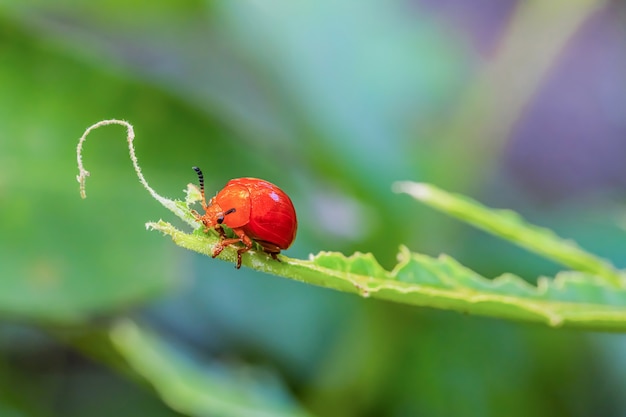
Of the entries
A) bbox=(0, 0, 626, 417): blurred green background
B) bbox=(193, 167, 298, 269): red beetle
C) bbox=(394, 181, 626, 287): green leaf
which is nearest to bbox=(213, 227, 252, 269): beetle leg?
bbox=(193, 167, 298, 269): red beetle

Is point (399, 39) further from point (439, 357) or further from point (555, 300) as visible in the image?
point (555, 300)

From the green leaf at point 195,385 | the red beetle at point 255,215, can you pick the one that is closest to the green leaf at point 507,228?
the red beetle at point 255,215

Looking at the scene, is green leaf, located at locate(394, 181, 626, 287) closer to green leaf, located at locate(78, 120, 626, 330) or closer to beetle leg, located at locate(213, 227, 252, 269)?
green leaf, located at locate(78, 120, 626, 330)

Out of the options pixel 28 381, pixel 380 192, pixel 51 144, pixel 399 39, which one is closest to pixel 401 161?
pixel 380 192

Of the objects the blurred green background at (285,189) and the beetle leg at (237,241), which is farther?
the blurred green background at (285,189)

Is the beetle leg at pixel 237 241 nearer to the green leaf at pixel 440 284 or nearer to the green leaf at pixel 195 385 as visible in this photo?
the green leaf at pixel 440 284

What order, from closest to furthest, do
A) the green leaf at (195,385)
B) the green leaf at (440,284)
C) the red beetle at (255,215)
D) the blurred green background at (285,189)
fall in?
the green leaf at (440,284), the red beetle at (255,215), the green leaf at (195,385), the blurred green background at (285,189)
